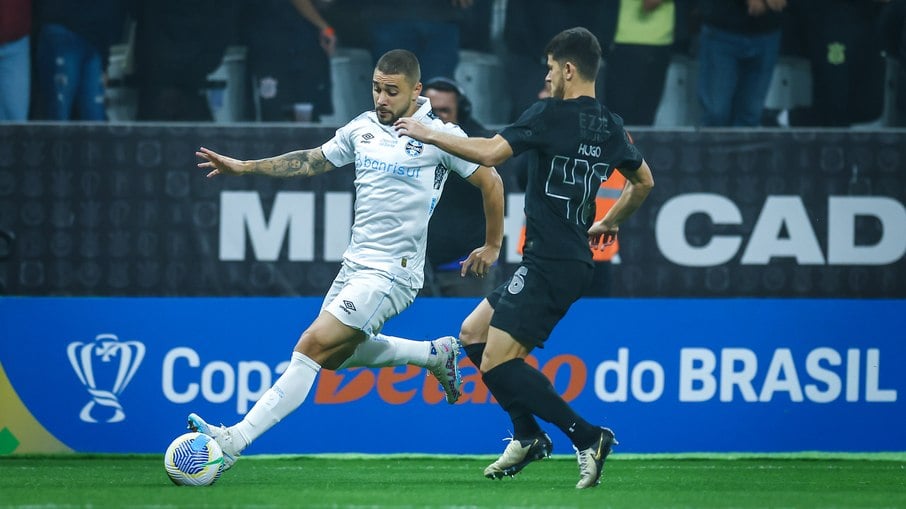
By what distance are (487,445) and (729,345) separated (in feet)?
5.14

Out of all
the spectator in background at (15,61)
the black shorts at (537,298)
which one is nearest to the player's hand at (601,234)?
the black shorts at (537,298)

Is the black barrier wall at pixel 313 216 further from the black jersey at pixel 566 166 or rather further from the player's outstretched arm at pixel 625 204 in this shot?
the black jersey at pixel 566 166

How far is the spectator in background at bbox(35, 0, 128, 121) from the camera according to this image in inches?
382

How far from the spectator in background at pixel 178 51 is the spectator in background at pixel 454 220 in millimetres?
1533

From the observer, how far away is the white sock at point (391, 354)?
7.22 metres

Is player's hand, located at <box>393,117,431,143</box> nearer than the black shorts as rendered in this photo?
Yes

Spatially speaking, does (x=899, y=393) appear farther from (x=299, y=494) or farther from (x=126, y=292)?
(x=126, y=292)

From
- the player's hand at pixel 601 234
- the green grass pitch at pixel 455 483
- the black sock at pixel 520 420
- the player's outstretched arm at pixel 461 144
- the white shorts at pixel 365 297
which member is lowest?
the green grass pitch at pixel 455 483

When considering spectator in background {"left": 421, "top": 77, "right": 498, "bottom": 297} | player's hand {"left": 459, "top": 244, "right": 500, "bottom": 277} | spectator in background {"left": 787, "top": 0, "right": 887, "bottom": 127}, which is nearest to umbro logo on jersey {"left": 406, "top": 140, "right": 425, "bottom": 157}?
player's hand {"left": 459, "top": 244, "right": 500, "bottom": 277}

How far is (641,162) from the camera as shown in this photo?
22.1ft

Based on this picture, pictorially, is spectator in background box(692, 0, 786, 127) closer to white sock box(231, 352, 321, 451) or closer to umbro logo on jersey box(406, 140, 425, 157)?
umbro logo on jersey box(406, 140, 425, 157)

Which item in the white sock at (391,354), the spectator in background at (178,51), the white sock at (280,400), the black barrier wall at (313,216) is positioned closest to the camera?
the white sock at (280,400)

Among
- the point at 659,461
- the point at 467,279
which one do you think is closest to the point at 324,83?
the point at 467,279

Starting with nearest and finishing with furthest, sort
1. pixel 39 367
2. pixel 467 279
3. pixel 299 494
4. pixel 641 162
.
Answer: pixel 299 494 → pixel 641 162 → pixel 39 367 → pixel 467 279
